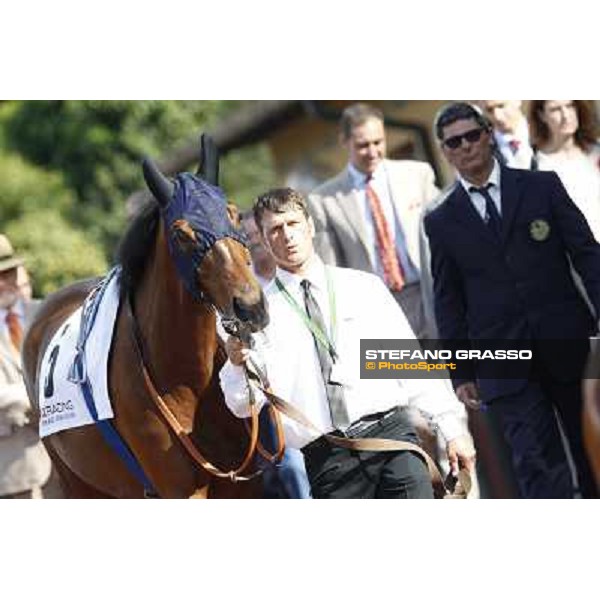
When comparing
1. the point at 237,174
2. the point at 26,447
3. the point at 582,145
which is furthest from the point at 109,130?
the point at 582,145

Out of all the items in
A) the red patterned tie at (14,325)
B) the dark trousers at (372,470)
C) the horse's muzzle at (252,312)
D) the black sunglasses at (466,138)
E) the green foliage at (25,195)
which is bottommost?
the dark trousers at (372,470)

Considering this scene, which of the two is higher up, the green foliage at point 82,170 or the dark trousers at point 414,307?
the green foliage at point 82,170

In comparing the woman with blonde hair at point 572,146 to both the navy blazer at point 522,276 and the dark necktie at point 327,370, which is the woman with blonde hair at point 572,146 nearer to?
the navy blazer at point 522,276

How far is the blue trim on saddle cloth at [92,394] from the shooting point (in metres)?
5.69

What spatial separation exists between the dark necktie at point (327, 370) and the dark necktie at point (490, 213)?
0.85 m

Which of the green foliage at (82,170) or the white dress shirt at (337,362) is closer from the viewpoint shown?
the white dress shirt at (337,362)

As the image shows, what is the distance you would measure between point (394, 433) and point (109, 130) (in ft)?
30.2

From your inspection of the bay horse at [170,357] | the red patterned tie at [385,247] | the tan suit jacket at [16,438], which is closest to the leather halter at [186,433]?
the bay horse at [170,357]

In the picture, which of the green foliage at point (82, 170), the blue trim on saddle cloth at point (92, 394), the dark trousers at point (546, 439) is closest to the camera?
the blue trim on saddle cloth at point (92, 394)

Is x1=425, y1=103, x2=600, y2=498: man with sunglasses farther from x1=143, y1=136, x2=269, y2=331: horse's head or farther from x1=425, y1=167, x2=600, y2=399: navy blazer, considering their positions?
x1=143, y1=136, x2=269, y2=331: horse's head

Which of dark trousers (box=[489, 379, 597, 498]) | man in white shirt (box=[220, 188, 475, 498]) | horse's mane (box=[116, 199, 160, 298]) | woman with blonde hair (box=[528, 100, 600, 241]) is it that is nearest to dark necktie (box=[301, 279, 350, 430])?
man in white shirt (box=[220, 188, 475, 498])

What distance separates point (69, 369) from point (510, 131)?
2038 mm

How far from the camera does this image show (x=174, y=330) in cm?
551
